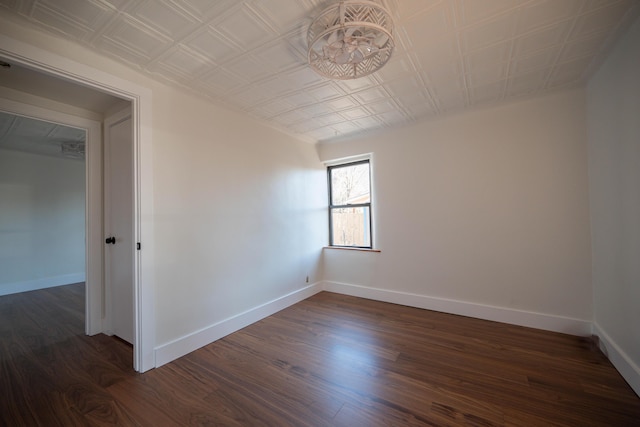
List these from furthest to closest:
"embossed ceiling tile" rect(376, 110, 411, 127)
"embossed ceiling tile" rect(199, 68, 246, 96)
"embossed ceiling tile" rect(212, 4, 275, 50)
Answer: "embossed ceiling tile" rect(376, 110, 411, 127) → "embossed ceiling tile" rect(199, 68, 246, 96) → "embossed ceiling tile" rect(212, 4, 275, 50)

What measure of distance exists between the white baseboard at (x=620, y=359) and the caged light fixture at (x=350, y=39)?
2.73 meters

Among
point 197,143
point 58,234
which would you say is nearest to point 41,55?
point 197,143

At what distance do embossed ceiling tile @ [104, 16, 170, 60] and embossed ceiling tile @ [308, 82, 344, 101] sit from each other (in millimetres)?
1232

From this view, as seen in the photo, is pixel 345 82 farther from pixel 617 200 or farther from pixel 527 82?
pixel 617 200

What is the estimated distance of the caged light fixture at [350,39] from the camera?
1340 millimetres

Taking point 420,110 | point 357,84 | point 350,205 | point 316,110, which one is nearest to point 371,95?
point 357,84

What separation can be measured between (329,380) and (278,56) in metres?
2.53

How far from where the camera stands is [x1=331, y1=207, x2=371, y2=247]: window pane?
3.83 meters

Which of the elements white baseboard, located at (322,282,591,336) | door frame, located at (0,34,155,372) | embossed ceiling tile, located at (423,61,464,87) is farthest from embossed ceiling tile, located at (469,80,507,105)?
door frame, located at (0,34,155,372)

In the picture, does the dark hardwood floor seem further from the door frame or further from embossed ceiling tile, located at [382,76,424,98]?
embossed ceiling tile, located at [382,76,424,98]

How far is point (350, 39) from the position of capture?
4.96 feet

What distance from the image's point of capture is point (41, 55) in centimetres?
A: 153

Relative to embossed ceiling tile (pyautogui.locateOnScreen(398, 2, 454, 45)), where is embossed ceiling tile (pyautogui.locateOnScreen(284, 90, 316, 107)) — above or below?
above

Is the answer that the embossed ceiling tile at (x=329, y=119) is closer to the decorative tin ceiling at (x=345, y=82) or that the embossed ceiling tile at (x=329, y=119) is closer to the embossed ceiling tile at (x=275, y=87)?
the decorative tin ceiling at (x=345, y=82)
